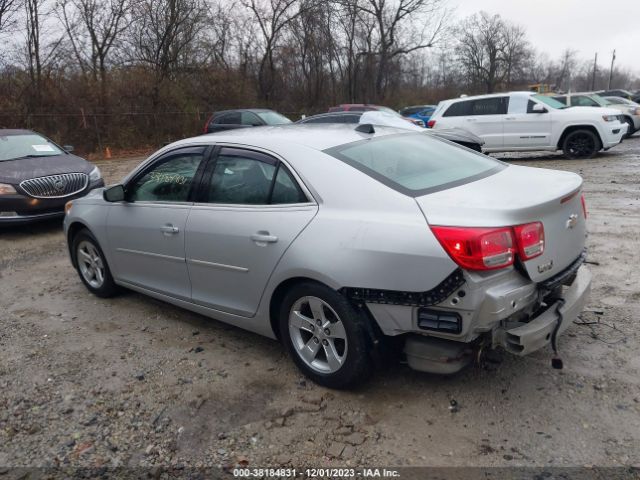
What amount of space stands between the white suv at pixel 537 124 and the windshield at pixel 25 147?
371 inches

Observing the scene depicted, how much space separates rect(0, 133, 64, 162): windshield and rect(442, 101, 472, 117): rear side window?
31.1 feet

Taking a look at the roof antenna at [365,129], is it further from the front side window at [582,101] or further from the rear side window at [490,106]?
the front side window at [582,101]

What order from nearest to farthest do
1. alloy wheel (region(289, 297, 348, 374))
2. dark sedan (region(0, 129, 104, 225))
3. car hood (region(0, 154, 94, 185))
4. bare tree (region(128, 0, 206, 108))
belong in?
alloy wheel (region(289, 297, 348, 374)) → dark sedan (region(0, 129, 104, 225)) → car hood (region(0, 154, 94, 185)) → bare tree (region(128, 0, 206, 108))

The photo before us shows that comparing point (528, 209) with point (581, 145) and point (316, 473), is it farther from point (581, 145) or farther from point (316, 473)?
point (581, 145)

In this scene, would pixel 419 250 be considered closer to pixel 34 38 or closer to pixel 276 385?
pixel 276 385

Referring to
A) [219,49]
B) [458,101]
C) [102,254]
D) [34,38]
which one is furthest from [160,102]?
[102,254]

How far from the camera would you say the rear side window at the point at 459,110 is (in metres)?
13.8

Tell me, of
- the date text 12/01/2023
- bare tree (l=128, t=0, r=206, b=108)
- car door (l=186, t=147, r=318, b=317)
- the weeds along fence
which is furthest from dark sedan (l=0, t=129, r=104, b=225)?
bare tree (l=128, t=0, r=206, b=108)

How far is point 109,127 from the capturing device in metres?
21.4

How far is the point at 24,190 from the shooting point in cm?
762

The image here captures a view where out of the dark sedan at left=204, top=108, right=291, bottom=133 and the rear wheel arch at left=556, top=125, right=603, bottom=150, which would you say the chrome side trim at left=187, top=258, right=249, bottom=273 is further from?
the dark sedan at left=204, top=108, right=291, bottom=133

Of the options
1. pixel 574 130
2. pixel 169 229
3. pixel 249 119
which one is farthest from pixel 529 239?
pixel 249 119

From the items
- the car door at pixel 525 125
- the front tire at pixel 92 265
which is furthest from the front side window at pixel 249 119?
the front tire at pixel 92 265

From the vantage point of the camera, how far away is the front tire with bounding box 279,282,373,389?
2980mm
